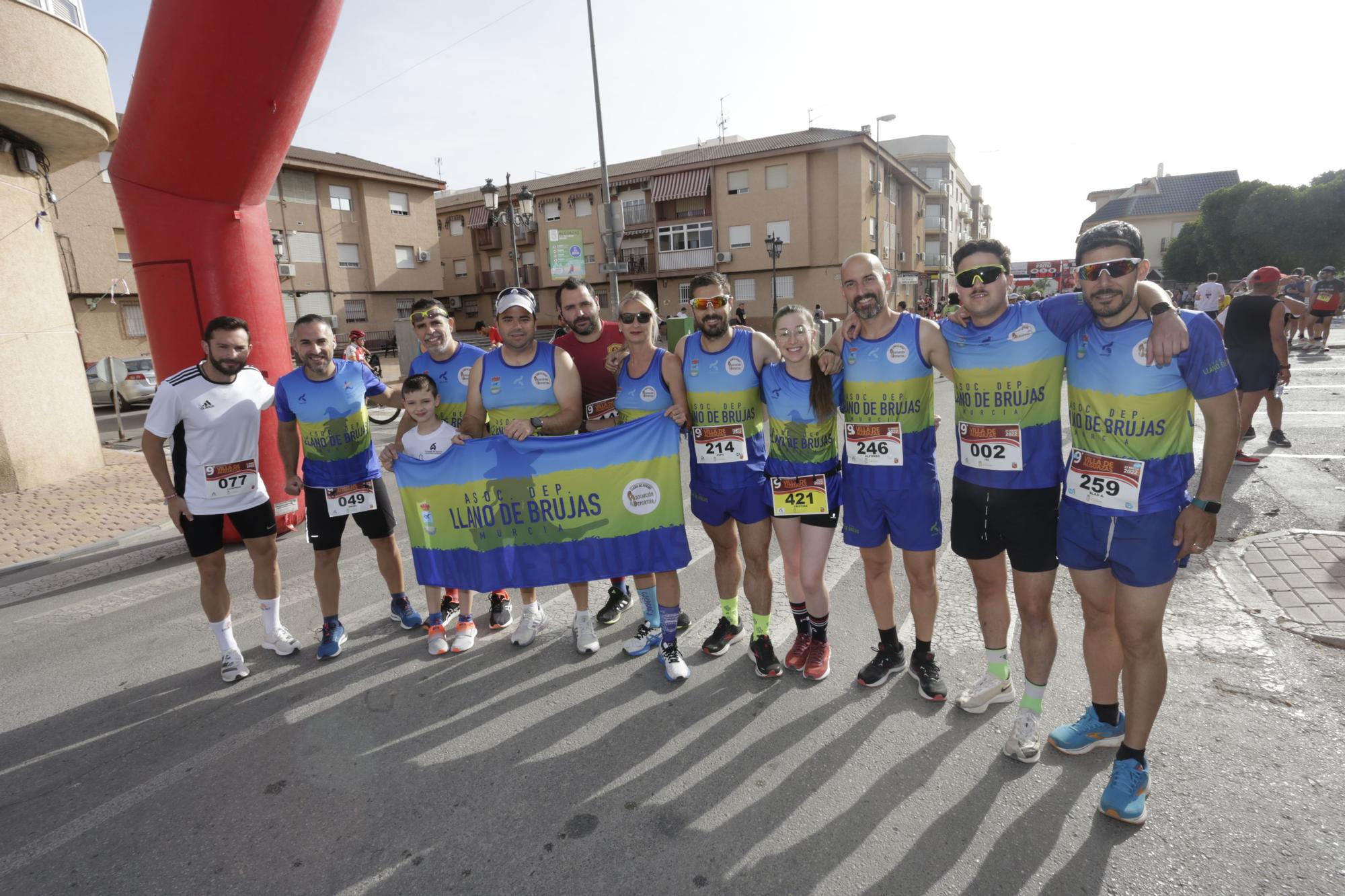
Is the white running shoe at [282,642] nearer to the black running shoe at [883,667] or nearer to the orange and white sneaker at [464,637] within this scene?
the orange and white sneaker at [464,637]

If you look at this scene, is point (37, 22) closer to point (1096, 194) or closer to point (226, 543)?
point (226, 543)

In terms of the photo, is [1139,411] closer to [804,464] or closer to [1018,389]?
[1018,389]

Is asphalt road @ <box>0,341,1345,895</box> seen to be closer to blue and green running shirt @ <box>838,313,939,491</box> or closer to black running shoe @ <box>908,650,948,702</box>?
black running shoe @ <box>908,650,948,702</box>

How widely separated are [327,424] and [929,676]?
417cm

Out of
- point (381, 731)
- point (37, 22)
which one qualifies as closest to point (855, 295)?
point (381, 731)

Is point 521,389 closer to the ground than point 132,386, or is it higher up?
higher up

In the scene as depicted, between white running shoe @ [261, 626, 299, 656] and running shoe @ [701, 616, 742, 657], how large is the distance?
284 centimetres

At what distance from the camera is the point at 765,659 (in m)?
4.06

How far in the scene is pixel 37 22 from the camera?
876 centimetres

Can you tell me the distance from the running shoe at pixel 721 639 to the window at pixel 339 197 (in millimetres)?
38880

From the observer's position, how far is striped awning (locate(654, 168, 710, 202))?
39.0 m

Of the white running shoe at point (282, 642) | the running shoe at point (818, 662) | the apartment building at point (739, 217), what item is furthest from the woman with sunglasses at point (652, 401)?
the apartment building at point (739, 217)

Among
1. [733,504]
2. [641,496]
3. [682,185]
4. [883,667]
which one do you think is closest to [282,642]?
[641,496]

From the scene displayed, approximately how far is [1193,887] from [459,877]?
2.73m
